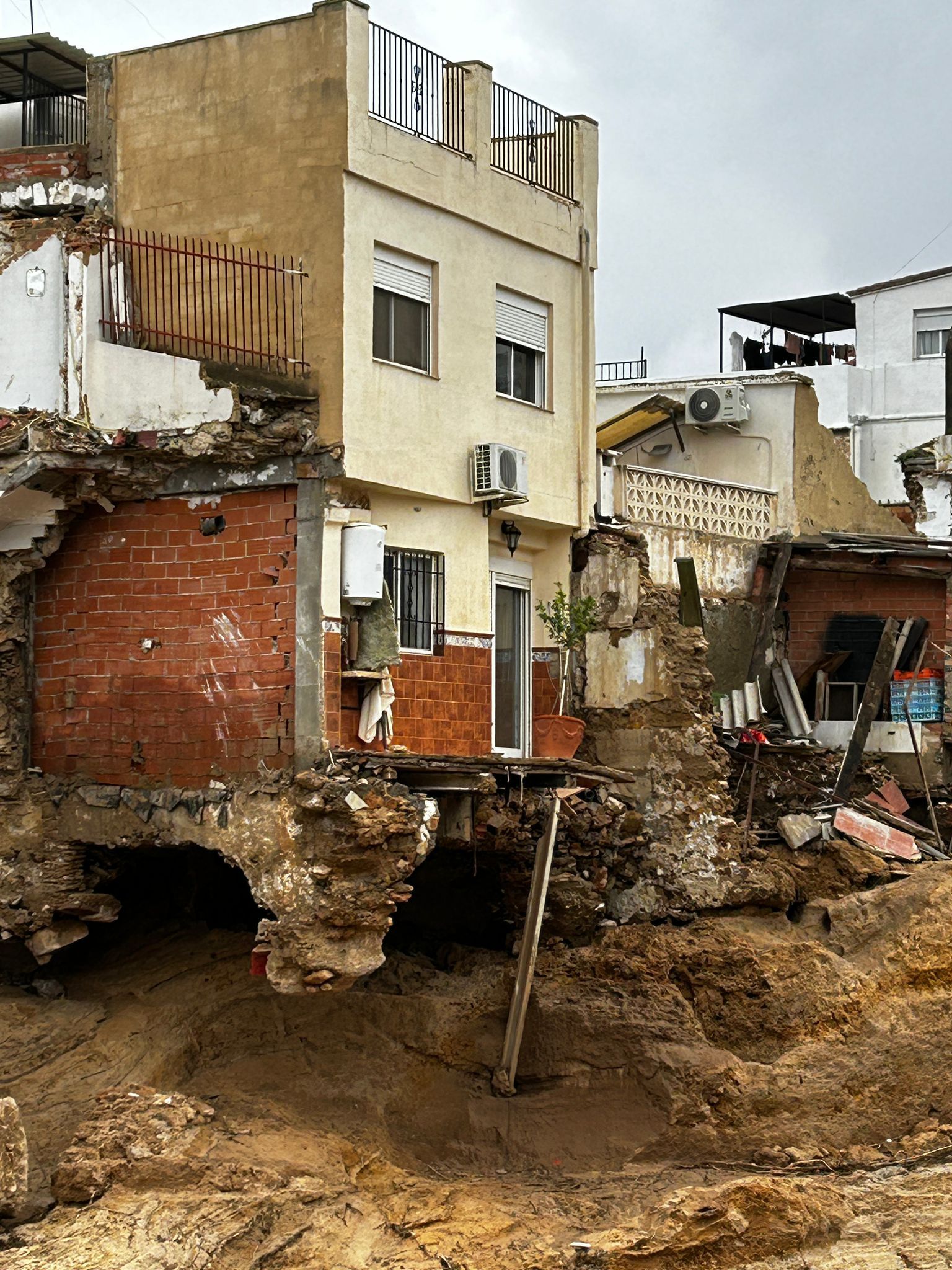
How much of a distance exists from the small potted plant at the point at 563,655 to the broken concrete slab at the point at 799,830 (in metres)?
2.72

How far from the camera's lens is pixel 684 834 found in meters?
20.4

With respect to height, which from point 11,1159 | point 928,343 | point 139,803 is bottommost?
point 11,1159

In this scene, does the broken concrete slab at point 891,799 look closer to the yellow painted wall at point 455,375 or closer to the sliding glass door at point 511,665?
the sliding glass door at point 511,665

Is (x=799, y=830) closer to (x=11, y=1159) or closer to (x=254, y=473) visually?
(x=254, y=473)

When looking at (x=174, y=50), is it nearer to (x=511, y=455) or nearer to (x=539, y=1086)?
(x=511, y=455)

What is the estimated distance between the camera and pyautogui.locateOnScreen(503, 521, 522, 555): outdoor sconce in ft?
63.9

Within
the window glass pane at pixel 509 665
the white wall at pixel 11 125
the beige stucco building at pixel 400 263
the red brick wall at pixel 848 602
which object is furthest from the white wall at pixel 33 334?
the red brick wall at pixel 848 602

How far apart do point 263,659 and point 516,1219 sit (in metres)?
5.53

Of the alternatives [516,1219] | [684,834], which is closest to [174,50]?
[684,834]

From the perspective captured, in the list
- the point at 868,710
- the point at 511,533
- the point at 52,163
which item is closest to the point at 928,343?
the point at 868,710

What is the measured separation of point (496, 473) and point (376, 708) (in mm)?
2864

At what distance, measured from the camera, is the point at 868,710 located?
23.0 metres

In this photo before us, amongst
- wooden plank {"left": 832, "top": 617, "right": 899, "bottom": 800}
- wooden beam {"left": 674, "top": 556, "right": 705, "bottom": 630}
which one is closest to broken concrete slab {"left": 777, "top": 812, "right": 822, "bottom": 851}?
wooden plank {"left": 832, "top": 617, "right": 899, "bottom": 800}

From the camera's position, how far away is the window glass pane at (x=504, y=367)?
19.4 meters
